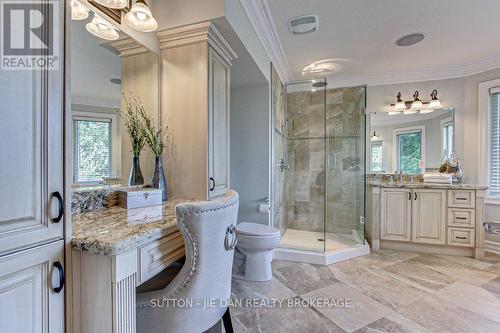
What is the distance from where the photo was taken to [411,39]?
251 centimetres

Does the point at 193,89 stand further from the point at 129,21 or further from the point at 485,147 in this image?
the point at 485,147

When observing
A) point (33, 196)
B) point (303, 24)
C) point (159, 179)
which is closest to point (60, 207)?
point (33, 196)

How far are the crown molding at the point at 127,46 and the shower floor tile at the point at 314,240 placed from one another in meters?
2.44

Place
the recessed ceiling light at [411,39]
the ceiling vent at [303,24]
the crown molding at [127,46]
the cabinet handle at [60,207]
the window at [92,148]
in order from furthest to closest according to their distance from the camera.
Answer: the recessed ceiling light at [411,39] < the ceiling vent at [303,24] < the crown molding at [127,46] < the window at [92,148] < the cabinet handle at [60,207]

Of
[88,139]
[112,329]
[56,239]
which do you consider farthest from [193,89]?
[112,329]

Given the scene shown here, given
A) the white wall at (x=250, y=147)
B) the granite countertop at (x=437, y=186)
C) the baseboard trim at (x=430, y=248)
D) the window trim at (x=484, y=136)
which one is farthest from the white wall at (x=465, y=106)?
the white wall at (x=250, y=147)

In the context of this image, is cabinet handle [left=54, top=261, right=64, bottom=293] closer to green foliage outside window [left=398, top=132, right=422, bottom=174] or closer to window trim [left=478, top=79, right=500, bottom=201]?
green foliage outside window [left=398, top=132, right=422, bottom=174]

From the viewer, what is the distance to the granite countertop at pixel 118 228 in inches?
31.3

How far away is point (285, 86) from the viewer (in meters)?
3.45

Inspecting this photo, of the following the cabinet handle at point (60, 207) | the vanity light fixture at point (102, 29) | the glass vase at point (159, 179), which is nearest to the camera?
the cabinet handle at point (60, 207)

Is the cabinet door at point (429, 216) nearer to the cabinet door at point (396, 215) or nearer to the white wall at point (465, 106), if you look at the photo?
the cabinet door at point (396, 215)

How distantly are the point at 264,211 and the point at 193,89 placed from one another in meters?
1.56

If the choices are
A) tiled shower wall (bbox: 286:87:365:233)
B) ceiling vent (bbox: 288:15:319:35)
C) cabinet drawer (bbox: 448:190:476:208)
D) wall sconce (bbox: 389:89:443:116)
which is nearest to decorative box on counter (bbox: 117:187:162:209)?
ceiling vent (bbox: 288:15:319:35)

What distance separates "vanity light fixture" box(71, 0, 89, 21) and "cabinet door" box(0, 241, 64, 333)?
123cm
